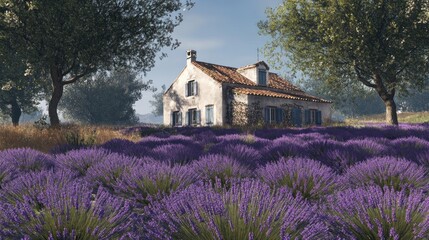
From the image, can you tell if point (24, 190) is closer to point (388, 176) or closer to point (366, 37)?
point (388, 176)

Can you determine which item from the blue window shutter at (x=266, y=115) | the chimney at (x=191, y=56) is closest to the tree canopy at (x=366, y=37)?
the blue window shutter at (x=266, y=115)

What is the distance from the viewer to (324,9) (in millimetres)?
21703

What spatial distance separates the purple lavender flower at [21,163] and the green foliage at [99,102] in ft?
168

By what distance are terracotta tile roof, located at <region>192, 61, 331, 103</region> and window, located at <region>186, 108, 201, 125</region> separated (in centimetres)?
385

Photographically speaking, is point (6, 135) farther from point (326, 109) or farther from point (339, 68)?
point (326, 109)

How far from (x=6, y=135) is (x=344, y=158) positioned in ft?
31.4

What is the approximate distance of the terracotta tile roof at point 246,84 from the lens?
28.9m

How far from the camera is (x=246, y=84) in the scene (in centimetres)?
3041

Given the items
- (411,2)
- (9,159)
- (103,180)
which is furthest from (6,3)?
(411,2)

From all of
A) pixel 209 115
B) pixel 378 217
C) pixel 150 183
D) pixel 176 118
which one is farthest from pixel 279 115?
pixel 378 217

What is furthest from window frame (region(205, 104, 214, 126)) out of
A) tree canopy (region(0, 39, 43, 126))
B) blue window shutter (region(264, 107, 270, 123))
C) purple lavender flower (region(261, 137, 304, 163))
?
purple lavender flower (region(261, 137, 304, 163))

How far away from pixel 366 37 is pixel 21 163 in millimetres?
20532

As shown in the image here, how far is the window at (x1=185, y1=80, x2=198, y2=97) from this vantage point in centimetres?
3077

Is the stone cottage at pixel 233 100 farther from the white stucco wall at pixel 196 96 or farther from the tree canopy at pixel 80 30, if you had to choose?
the tree canopy at pixel 80 30
